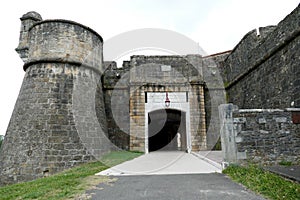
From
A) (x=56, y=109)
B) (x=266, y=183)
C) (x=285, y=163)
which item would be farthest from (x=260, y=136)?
(x=56, y=109)

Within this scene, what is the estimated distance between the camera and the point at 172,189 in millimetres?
3576

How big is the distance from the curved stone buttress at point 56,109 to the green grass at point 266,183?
592cm

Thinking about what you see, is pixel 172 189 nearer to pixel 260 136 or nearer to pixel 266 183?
pixel 266 183

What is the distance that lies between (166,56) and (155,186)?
841 cm

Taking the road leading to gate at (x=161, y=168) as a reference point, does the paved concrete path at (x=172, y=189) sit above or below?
above

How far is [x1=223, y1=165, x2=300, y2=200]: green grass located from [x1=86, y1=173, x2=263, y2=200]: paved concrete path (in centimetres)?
19

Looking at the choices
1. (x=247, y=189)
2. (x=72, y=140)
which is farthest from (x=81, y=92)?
(x=247, y=189)

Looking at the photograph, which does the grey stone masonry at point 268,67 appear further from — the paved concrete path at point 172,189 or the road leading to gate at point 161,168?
the paved concrete path at point 172,189

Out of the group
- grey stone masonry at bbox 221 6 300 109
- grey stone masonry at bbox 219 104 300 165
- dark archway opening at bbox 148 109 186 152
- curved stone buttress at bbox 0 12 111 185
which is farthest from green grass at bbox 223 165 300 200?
dark archway opening at bbox 148 109 186 152

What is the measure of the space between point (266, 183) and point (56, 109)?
758 cm

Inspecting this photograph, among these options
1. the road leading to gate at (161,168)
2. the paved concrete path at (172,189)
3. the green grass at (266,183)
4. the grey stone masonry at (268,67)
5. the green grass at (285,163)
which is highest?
the grey stone masonry at (268,67)

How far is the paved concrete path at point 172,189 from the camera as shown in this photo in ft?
10.3

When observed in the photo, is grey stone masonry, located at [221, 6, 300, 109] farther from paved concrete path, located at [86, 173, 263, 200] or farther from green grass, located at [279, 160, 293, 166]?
paved concrete path, located at [86, 173, 263, 200]

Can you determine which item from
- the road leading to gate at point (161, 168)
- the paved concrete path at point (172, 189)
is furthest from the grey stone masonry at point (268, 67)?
the paved concrete path at point (172, 189)
